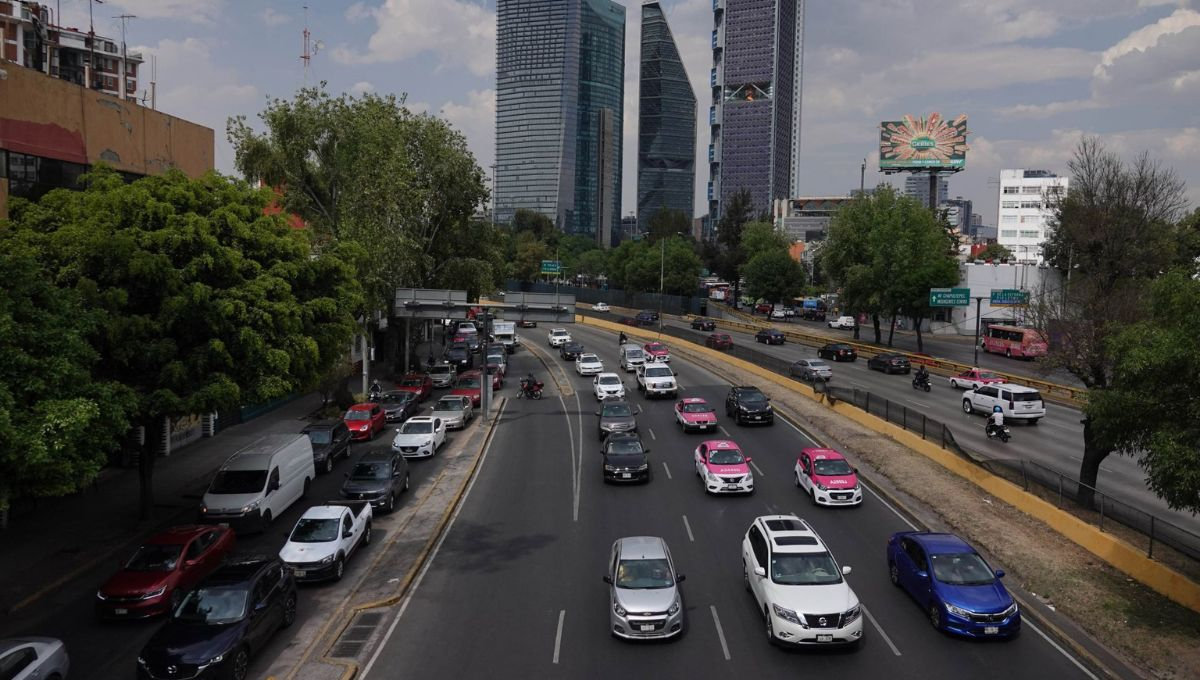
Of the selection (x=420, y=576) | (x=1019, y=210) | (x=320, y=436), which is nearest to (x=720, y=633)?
(x=420, y=576)

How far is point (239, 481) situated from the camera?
22.2m

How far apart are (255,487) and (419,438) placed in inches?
373

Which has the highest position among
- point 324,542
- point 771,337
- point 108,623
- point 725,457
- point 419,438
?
point 771,337

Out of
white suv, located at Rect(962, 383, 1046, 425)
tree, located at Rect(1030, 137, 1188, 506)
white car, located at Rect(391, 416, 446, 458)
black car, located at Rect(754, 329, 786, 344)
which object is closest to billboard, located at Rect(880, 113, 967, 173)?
tree, located at Rect(1030, 137, 1188, 506)

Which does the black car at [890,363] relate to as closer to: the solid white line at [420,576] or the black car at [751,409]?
the black car at [751,409]

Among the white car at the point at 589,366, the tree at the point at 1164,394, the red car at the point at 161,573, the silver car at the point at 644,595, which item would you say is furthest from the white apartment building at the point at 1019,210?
the red car at the point at 161,573

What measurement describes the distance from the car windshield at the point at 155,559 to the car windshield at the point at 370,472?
7.52 meters

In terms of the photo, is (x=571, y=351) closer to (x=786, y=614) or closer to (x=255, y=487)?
(x=255, y=487)

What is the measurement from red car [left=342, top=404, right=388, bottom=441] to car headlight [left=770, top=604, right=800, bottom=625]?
2386 cm

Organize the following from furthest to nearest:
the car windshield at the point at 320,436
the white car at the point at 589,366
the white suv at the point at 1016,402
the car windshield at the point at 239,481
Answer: the white car at the point at 589,366, the white suv at the point at 1016,402, the car windshield at the point at 320,436, the car windshield at the point at 239,481

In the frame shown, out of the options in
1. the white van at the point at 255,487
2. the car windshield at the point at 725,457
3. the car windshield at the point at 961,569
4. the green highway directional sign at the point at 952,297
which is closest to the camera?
the car windshield at the point at 961,569

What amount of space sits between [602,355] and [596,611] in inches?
1986

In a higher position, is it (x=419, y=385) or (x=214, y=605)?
(x=214, y=605)

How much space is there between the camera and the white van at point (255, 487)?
838 inches
